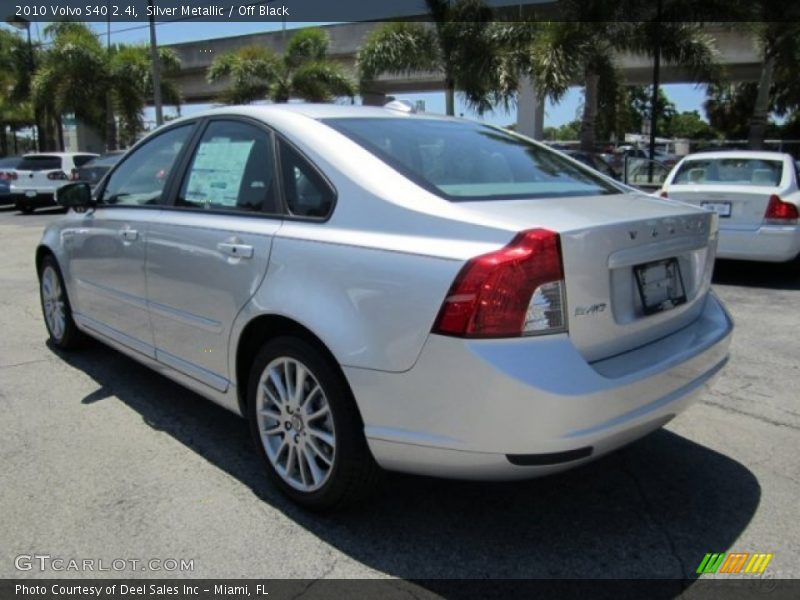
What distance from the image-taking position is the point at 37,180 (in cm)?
1844

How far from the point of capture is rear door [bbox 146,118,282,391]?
3.07 meters

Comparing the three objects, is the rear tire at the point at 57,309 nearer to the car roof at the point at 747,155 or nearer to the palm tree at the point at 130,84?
the car roof at the point at 747,155

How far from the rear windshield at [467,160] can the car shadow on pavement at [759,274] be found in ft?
16.5

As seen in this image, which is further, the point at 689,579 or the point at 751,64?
the point at 751,64

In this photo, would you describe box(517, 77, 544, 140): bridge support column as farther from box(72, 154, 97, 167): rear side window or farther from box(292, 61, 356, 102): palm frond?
box(72, 154, 97, 167): rear side window

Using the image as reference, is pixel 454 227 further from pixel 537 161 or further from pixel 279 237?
pixel 537 161

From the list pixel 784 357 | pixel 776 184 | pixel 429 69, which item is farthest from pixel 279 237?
pixel 429 69

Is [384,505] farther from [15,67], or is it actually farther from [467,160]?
[15,67]

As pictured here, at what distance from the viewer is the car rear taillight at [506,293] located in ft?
7.54

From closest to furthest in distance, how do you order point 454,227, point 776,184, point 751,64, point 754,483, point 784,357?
point 454,227 < point 754,483 < point 784,357 < point 776,184 < point 751,64

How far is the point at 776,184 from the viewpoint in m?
7.65

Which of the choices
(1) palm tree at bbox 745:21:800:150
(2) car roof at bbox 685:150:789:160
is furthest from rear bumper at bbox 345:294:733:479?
(1) palm tree at bbox 745:21:800:150

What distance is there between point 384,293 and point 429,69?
72.2 feet

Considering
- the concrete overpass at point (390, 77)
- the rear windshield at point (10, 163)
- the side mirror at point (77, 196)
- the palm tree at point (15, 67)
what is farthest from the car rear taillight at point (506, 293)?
the palm tree at point (15, 67)
